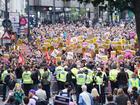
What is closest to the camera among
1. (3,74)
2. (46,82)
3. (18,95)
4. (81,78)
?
(18,95)

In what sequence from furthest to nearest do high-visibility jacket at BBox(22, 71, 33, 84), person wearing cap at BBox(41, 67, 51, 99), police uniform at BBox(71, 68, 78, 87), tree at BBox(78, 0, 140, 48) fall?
high-visibility jacket at BBox(22, 71, 33, 84) → person wearing cap at BBox(41, 67, 51, 99) → police uniform at BBox(71, 68, 78, 87) → tree at BBox(78, 0, 140, 48)

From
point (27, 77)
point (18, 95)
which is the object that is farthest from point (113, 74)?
point (18, 95)

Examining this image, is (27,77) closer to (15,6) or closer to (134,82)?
(134,82)

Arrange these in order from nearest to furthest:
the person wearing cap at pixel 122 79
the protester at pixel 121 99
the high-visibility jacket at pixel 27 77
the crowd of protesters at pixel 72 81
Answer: the protester at pixel 121 99 < the crowd of protesters at pixel 72 81 < the person wearing cap at pixel 122 79 < the high-visibility jacket at pixel 27 77

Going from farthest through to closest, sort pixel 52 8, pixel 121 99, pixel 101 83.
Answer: pixel 52 8 → pixel 101 83 → pixel 121 99

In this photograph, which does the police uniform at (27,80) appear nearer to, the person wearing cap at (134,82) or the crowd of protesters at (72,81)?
the crowd of protesters at (72,81)

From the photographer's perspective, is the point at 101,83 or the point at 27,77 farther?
the point at 27,77

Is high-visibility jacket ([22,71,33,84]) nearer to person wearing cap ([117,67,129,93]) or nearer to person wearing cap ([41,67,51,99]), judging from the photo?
person wearing cap ([41,67,51,99])

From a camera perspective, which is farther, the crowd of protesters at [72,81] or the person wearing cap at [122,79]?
the person wearing cap at [122,79]

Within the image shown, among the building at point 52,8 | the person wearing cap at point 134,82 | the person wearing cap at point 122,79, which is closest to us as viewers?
the person wearing cap at point 134,82

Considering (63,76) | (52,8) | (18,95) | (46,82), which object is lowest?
(52,8)

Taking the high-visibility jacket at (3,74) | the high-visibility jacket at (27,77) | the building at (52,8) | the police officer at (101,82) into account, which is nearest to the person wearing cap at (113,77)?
the police officer at (101,82)

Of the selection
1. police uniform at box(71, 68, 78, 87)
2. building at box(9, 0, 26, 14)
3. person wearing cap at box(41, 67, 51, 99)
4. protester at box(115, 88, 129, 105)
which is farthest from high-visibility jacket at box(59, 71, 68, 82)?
building at box(9, 0, 26, 14)

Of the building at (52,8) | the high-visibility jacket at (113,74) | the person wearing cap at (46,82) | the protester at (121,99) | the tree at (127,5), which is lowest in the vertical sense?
the building at (52,8)
